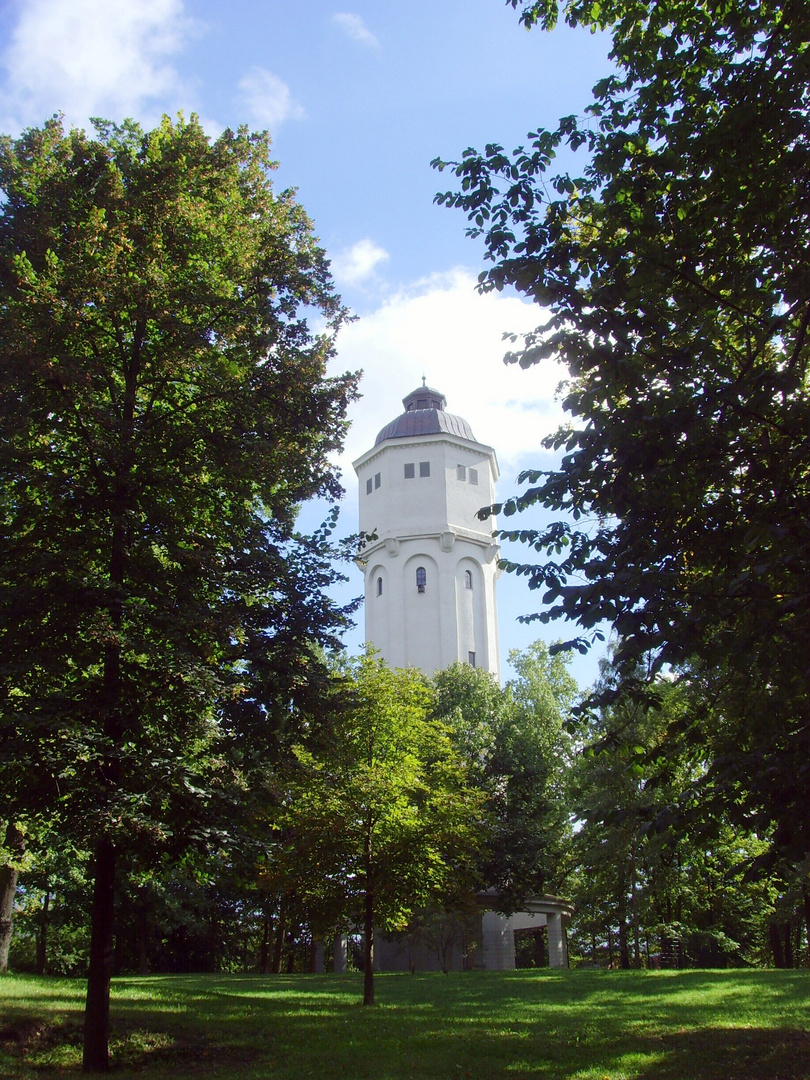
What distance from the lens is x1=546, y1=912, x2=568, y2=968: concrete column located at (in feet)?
135

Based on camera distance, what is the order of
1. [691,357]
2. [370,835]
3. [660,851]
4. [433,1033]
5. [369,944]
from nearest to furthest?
1. [691,357]
2. [433,1033]
3. [660,851]
4. [370,835]
5. [369,944]

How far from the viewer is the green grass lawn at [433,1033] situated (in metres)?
10.3

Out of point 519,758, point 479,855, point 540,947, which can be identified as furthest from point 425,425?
point 479,855

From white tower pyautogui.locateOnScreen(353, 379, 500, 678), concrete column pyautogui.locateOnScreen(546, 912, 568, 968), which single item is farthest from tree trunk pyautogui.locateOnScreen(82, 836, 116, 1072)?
white tower pyautogui.locateOnScreen(353, 379, 500, 678)

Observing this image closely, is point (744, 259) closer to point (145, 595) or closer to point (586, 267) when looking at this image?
point (586, 267)

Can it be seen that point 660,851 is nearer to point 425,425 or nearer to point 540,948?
point 540,948

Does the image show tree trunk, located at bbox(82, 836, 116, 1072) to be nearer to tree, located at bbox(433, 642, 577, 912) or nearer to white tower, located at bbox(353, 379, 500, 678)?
tree, located at bbox(433, 642, 577, 912)

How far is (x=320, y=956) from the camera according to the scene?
44719 mm

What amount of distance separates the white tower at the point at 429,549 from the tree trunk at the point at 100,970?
145 feet

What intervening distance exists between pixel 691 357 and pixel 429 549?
50.3m

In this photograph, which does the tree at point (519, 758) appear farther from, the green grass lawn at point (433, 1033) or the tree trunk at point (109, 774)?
the tree trunk at point (109, 774)

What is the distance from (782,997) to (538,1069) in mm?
8064

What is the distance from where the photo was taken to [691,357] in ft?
28.7

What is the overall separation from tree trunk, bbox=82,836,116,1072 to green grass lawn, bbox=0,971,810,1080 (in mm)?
338
